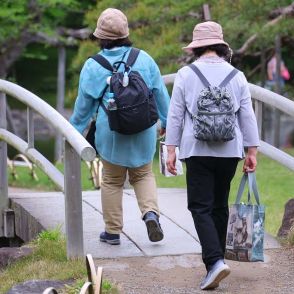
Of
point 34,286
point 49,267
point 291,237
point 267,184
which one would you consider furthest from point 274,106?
point 267,184

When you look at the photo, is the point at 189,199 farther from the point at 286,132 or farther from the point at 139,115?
the point at 286,132

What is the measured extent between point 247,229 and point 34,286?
125 centimetres

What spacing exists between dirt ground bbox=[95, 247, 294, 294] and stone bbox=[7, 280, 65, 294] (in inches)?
12.7

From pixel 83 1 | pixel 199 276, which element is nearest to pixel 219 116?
pixel 199 276

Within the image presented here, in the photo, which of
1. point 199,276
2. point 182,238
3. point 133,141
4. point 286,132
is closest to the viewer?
point 199,276

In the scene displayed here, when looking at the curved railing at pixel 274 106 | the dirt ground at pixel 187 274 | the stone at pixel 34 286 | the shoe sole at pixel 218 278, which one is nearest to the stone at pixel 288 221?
the curved railing at pixel 274 106

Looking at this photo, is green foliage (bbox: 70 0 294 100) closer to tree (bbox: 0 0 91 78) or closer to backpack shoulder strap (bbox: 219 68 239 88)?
tree (bbox: 0 0 91 78)

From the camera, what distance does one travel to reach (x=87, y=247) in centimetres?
611

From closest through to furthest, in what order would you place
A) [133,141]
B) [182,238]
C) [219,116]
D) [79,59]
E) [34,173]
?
[219,116], [133,141], [182,238], [34,173], [79,59]

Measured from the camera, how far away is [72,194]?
5.52 m

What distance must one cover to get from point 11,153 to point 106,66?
21049mm

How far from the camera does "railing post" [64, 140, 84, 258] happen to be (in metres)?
5.50

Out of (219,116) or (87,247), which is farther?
(87,247)

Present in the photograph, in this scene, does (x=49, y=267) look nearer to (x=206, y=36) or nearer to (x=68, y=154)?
(x=68, y=154)
